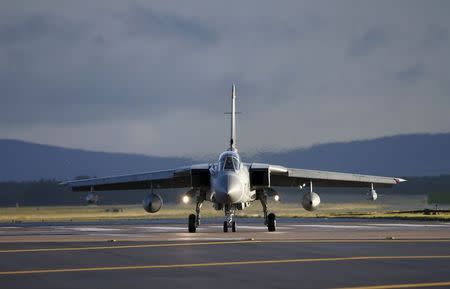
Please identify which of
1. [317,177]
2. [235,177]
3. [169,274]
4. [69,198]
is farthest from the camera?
[69,198]

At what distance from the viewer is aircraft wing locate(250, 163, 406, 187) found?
37.4 m

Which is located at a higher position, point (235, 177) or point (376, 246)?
point (235, 177)

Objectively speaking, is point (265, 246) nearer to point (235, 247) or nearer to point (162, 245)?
point (235, 247)

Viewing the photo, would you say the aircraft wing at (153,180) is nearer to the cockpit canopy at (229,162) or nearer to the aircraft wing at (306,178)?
the aircraft wing at (306,178)

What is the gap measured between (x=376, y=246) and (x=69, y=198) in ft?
257

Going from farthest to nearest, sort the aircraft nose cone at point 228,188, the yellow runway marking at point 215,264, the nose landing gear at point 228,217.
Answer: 1. the nose landing gear at point 228,217
2. the aircraft nose cone at point 228,188
3. the yellow runway marking at point 215,264

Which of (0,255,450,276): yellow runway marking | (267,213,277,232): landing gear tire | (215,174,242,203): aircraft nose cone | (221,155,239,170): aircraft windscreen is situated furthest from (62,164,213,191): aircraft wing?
(0,255,450,276): yellow runway marking

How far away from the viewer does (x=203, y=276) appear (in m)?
15.0

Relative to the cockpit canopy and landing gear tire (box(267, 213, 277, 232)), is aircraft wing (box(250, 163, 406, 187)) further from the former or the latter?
the cockpit canopy

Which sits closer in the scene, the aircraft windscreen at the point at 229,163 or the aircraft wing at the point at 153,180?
the aircraft windscreen at the point at 229,163

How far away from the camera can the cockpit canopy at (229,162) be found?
3306 centimetres

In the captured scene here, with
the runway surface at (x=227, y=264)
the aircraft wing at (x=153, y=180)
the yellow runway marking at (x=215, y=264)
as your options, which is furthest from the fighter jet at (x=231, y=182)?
the yellow runway marking at (x=215, y=264)

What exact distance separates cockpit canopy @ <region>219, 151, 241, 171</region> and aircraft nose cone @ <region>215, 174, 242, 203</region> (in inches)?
23.0

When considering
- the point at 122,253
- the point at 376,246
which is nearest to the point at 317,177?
the point at 376,246
